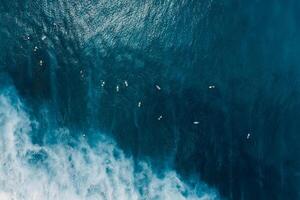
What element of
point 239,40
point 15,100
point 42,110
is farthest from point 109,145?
point 239,40

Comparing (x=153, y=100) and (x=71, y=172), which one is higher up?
(x=153, y=100)

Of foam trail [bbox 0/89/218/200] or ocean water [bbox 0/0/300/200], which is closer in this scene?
foam trail [bbox 0/89/218/200]

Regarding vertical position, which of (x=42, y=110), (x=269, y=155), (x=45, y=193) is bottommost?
(x=45, y=193)

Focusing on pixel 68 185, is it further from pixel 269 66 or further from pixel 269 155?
pixel 269 66

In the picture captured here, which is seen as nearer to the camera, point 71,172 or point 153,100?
point 71,172

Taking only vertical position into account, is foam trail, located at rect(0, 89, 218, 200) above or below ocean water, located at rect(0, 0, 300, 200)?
below
